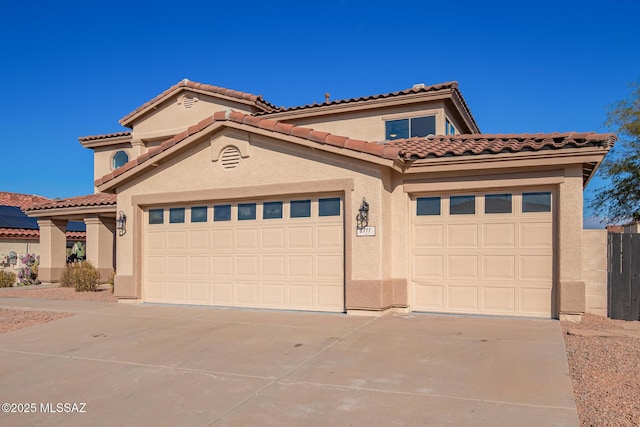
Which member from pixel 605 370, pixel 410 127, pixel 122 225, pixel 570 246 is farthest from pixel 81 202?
pixel 605 370

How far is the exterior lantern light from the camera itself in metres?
10.5

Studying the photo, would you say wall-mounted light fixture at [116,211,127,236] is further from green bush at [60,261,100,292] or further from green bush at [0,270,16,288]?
green bush at [0,270,16,288]

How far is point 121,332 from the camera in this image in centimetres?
956

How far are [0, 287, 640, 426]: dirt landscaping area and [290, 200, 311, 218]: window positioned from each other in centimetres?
544

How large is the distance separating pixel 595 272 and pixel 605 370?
4330 mm

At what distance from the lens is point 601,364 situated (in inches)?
272

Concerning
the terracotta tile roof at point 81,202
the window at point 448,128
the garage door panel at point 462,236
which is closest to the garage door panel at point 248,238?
the garage door panel at point 462,236

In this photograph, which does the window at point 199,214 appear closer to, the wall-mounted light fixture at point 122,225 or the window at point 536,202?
the wall-mounted light fixture at point 122,225

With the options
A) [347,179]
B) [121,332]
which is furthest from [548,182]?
[121,332]

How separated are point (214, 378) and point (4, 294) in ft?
44.3

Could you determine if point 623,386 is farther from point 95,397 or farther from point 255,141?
point 255,141

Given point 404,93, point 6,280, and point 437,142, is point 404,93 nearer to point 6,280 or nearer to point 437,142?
point 437,142

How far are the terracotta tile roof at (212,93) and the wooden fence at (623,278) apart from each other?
1189cm

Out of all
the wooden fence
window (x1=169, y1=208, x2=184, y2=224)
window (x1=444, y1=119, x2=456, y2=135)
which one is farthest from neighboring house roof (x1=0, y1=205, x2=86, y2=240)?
the wooden fence
